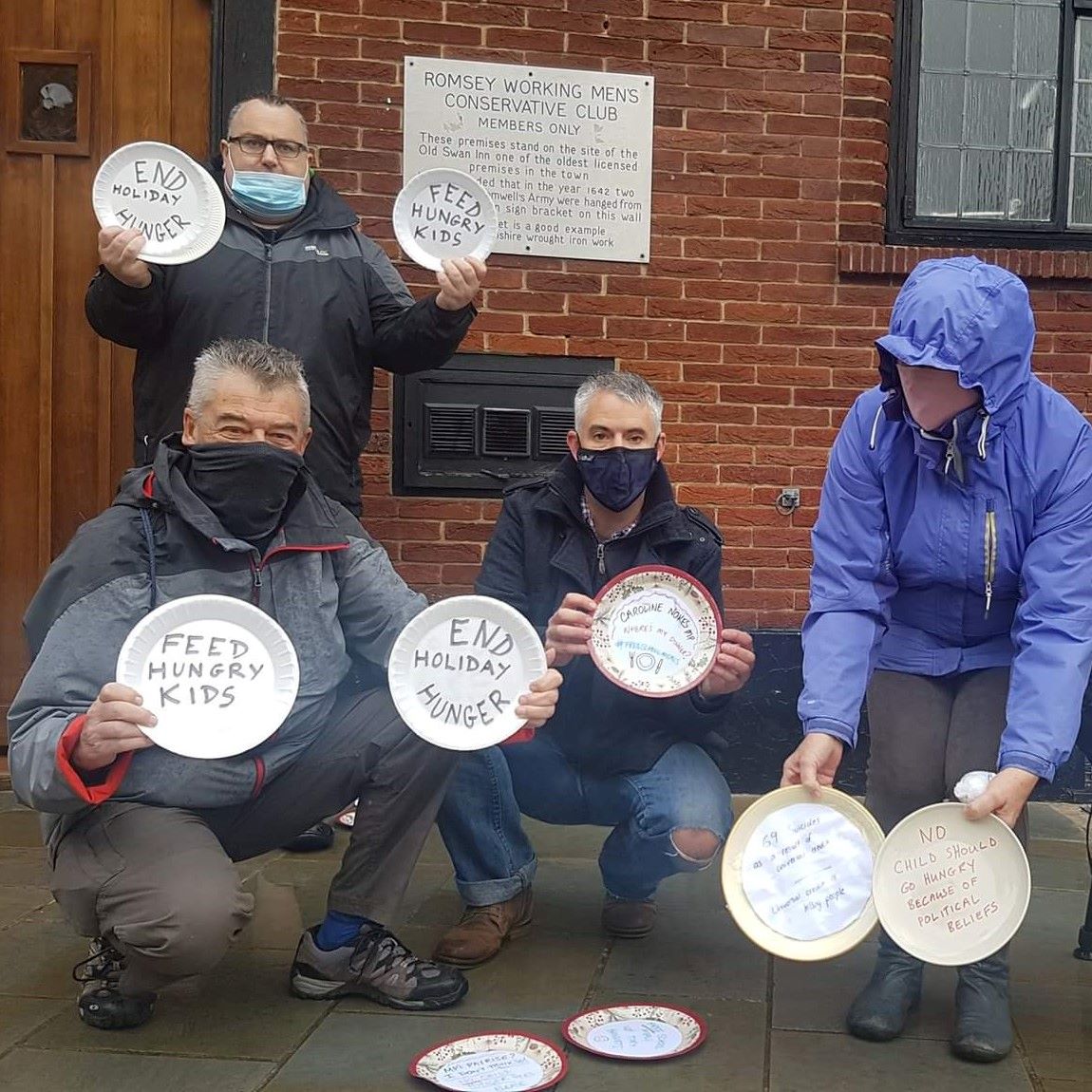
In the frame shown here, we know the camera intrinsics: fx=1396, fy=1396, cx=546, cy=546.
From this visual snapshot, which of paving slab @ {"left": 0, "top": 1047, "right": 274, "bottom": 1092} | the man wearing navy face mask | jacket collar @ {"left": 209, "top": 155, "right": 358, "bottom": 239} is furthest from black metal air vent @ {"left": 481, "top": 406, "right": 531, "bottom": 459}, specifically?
paving slab @ {"left": 0, "top": 1047, "right": 274, "bottom": 1092}

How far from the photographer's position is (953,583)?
117 inches

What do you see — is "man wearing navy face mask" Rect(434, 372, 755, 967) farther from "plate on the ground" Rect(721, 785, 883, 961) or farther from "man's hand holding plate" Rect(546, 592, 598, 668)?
"plate on the ground" Rect(721, 785, 883, 961)

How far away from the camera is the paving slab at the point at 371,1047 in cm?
266

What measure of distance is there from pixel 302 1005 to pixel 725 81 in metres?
3.57

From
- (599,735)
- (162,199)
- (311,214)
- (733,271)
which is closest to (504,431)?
(733,271)

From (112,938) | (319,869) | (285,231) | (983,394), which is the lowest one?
(319,869)

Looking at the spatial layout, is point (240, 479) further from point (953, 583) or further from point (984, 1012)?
point (984, 1012)

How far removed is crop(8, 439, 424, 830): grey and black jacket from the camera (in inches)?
107

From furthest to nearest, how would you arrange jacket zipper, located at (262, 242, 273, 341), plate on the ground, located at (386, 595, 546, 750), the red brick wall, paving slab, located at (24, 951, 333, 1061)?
the red brick wall < jacket zipper, located at (262, 242, 273, 341) < plate on the ground, located at (386, 595, 546, 750) < paving slab, located at (24, 951, 333, 1061)

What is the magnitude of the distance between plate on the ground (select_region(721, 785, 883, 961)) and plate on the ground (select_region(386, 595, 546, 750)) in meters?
0.56

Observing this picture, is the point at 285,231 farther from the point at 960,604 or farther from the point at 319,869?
the point at 960,604

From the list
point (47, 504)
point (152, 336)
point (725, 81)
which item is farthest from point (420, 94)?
point (47, 504)

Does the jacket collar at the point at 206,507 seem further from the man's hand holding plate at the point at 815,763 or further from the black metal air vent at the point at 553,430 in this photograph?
the black metal air vent at the point at 553,430

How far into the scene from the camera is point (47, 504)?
16.4 feet
